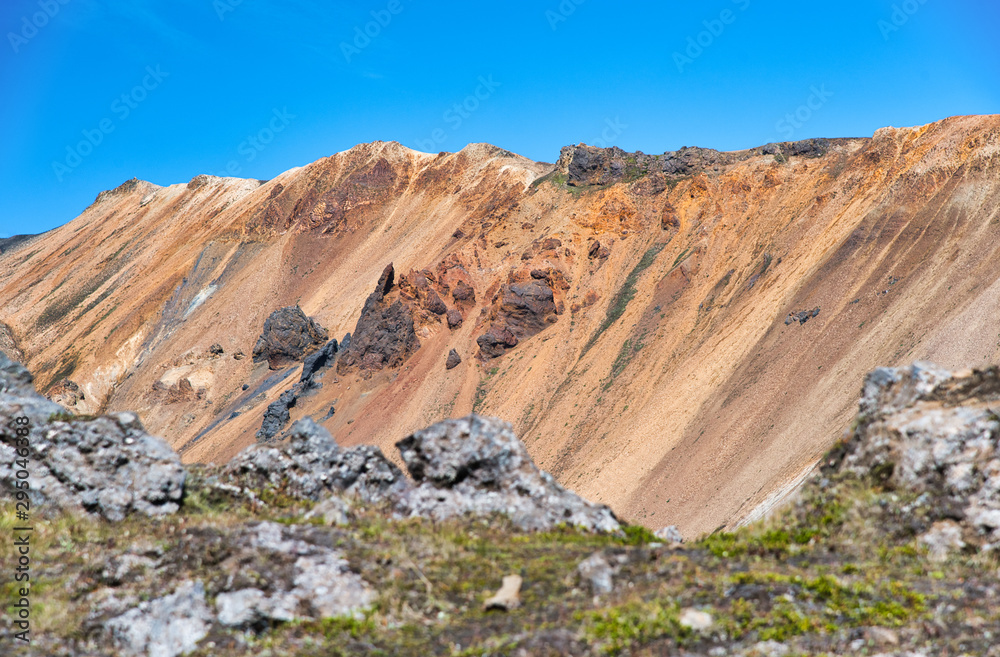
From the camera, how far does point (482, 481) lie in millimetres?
11875

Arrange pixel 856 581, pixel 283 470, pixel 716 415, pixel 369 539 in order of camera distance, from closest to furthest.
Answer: pixel 856 581 → pixel 369 539 → pixel 283 470 → pixel 716 415

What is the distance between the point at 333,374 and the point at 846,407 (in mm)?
48196

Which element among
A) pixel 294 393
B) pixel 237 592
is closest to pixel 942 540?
pixel 237 592

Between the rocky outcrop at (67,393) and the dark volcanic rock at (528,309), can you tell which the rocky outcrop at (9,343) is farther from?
the dark volcanic rock at (528,309)

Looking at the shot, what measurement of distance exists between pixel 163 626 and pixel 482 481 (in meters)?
5.44

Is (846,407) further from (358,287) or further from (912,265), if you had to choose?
(358,287)

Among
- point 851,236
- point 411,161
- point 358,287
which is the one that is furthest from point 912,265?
point 411,161

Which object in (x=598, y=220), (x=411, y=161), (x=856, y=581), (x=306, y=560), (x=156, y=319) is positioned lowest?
(x=306, y=560)

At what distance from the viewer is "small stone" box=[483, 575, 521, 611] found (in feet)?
28.1

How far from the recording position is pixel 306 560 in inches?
362

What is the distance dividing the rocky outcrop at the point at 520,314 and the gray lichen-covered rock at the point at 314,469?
155 ft

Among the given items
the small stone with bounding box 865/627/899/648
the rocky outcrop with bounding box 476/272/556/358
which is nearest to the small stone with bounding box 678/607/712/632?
the small stone with bounding box 865/627/899/648

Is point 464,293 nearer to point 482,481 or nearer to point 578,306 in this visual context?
point 578,306

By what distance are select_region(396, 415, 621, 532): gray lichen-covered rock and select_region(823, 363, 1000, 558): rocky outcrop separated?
4.33 m
